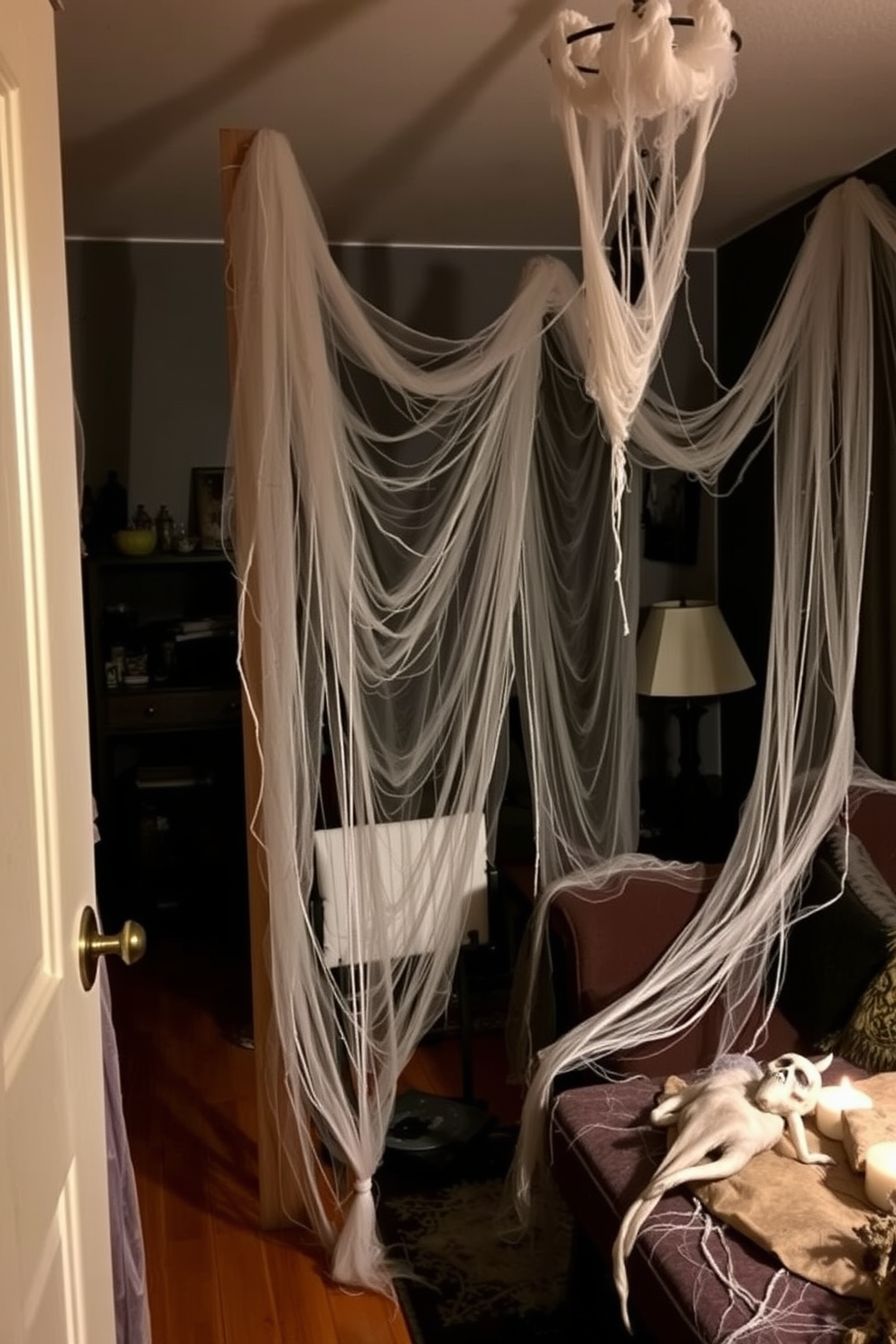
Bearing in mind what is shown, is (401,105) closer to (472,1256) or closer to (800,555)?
(800,555)

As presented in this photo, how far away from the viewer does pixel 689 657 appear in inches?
133

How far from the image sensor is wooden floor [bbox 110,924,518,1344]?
89.1 inches

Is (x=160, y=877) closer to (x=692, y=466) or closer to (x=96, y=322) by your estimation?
(x=96, y=322)

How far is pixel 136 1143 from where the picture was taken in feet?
9.59

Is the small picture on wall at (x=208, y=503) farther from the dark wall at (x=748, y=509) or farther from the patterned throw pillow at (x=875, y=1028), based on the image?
the patterned throw pillow at (x=875, y=1028)

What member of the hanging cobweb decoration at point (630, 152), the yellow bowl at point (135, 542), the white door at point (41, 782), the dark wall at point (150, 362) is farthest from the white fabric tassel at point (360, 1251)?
the dark wall at point (150, 362)

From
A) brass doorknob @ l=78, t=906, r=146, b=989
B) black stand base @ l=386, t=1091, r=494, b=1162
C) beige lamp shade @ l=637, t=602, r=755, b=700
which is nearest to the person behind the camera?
brass doorknob @ l=78, t=906, r=146, b=989

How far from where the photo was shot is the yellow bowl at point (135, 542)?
3.94 meters

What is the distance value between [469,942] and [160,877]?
193 cm

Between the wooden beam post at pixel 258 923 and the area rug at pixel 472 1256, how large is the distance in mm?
245

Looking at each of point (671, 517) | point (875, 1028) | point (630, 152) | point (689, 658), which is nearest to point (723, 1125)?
point (875, 1028)

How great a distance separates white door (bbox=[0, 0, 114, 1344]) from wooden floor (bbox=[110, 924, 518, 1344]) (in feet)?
3.47

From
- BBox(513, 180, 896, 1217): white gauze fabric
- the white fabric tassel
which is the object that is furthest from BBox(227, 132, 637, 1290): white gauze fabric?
BBox(513, 180, 896, 1217): white gauze fabric

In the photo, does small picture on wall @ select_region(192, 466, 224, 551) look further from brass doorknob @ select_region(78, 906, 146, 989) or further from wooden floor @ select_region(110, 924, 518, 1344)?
brass doorknob @ select_region(78, 906, 146, 989)
